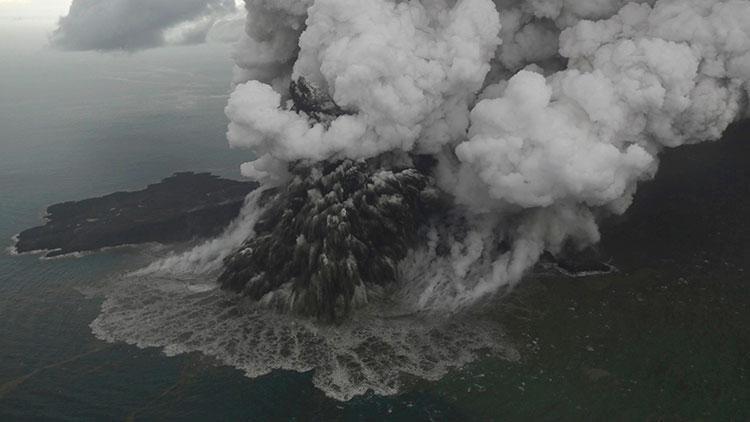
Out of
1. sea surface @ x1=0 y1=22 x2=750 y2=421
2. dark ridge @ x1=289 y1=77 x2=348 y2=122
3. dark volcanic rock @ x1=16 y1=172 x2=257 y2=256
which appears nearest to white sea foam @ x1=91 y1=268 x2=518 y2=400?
sea surface @ x1=0 y1=22 x2=750 y2=421

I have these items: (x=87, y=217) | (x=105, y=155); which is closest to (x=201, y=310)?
(x=87, y=217)

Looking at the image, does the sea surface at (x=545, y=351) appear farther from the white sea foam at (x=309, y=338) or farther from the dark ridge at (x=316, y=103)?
the dark ridge at (x=316, y=103)

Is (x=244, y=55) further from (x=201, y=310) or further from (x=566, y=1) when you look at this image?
(x=566, y=1)

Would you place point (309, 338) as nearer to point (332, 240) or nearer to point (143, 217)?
point (332, 240)

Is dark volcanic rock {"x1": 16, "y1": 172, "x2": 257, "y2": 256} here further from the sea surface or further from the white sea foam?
the white sea foam

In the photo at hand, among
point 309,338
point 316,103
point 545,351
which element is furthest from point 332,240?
point 545,351

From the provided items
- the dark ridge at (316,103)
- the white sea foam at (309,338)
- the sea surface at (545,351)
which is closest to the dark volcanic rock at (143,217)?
the sea surface at (545,351)
